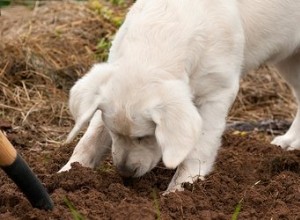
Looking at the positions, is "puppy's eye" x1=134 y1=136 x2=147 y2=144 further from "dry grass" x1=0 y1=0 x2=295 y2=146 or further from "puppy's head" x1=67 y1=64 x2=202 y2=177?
"dry grass" x1=0 y1=0 x2=295 y2=146

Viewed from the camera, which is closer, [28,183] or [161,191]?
[28,183]

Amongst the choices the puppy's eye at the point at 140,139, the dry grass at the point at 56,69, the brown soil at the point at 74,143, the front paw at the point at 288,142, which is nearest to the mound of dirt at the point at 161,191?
the brown soil at the point at 74,143

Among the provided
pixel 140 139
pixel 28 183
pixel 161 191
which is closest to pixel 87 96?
pixel 140 139

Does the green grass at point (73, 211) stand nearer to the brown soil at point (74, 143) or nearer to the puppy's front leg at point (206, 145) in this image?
the brown soil at point (74, 143)

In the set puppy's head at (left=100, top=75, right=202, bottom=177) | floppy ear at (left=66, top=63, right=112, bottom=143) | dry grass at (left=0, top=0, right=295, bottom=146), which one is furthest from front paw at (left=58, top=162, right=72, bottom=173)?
dry grass at (left=0, top=0, right=295, bottom=146)

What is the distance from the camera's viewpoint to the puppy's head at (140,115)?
471 cm

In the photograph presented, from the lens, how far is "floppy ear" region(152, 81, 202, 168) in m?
4.66

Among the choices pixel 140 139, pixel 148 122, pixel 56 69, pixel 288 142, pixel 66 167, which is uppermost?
pixel 148 122

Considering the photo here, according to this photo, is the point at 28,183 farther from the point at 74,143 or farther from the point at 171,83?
the point at 74,143

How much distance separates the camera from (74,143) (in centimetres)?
→ 621

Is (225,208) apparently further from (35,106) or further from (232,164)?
(35,106)

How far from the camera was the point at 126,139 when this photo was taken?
Answer: 16.2 ft

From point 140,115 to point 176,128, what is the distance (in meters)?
0.22

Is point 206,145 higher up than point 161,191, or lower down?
higher up
